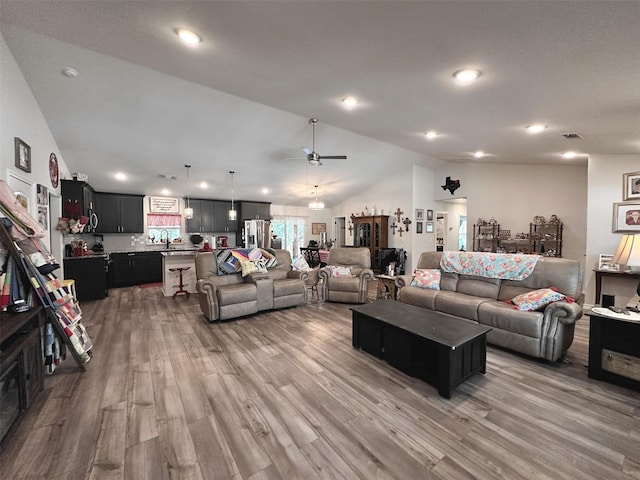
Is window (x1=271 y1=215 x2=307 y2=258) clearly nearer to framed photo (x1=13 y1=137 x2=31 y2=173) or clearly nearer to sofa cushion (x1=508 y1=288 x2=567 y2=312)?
framed photo (x1=13 y1=137 x2=31 y2=173)

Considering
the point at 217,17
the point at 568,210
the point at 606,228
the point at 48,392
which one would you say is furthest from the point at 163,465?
the point at 568,210

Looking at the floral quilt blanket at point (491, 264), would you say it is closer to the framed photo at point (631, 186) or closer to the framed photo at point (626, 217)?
the framed photo at point (626, 217)

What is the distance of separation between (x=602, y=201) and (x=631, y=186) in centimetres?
37

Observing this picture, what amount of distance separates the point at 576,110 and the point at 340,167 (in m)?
4.86

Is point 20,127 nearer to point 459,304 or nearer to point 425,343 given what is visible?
point 425,343

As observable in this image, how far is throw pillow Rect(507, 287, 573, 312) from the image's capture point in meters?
2.82

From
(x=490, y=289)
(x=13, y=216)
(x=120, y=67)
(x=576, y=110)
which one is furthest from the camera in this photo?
(x=490, y=289)

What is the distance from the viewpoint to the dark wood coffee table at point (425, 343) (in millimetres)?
2229

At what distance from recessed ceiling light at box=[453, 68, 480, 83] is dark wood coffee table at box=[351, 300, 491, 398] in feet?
7.41

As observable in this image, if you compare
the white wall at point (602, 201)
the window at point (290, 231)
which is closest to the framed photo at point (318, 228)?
the window at point (290, 231)

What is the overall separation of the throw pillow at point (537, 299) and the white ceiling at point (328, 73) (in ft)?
6.23

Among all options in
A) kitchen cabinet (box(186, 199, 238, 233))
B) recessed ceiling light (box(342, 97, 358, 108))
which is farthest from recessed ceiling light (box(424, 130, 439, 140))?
kitchen cabinet (box(186, 199, 238, 233))

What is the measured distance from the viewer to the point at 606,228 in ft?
14.5

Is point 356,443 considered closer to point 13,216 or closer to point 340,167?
point 13,216
